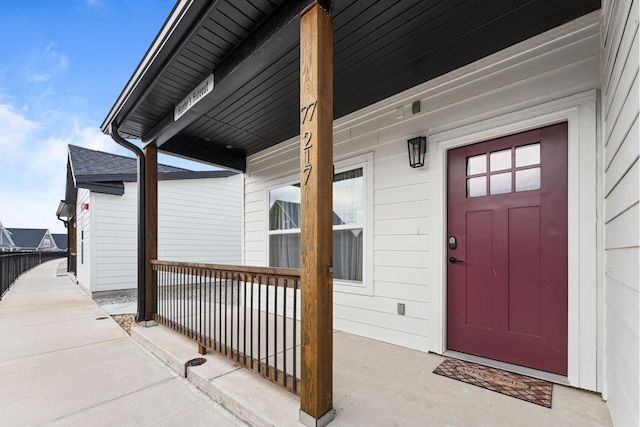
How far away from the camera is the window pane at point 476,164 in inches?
97.1

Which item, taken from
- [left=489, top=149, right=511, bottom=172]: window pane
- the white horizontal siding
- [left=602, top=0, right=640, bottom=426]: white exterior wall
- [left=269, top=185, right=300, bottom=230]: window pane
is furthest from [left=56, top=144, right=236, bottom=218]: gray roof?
[left=602, top=0, right=640, bottom=426]: white exterior wall

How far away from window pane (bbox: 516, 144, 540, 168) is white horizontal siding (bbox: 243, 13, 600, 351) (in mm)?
318

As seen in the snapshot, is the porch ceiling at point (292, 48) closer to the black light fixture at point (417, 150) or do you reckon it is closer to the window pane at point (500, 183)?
the black light fixture at point (417, 150)

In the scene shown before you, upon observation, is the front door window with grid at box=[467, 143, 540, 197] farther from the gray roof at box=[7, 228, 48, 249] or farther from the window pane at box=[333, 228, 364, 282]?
the gray roof at box=[7, 228, 48, 249]

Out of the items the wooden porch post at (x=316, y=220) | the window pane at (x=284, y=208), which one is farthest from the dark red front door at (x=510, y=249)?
the window pane at (x=284, y=208)

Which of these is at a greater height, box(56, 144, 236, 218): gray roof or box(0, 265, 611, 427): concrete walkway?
box(56, 144, 236, 218): gray roof

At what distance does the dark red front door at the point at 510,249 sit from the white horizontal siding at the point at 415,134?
22 centimetres

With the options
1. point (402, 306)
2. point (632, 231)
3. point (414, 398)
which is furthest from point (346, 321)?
point (632, 231)

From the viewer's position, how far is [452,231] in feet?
8.49

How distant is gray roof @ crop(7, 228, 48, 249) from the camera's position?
34.8 metres

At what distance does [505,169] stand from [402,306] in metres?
1.51

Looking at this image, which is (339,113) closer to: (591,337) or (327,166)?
(327,166)

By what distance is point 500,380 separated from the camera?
2070mm

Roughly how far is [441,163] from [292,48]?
1.60 meters
